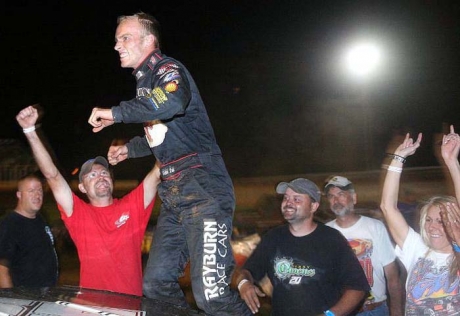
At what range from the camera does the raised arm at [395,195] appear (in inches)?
181

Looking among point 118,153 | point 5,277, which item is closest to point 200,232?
point 118,153

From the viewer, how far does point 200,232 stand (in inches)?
130

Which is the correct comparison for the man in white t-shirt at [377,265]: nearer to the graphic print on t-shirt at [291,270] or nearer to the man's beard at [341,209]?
the man's beard at [341,209]

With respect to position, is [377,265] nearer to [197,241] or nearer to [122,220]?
[122,220]

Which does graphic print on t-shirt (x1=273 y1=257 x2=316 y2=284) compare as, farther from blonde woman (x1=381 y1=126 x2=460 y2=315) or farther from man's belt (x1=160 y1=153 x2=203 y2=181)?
man's belt (x1=160 y1=153 x2=203 y2=181)

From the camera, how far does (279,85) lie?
21000mm

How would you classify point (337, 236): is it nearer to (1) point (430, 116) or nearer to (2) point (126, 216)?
(2) point (126, 216)

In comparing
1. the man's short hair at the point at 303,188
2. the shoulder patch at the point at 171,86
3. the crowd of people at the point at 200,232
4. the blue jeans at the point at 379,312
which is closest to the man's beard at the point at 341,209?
the crowd of people at the point at 200,232

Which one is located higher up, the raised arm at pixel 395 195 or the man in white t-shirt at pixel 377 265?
the raised arm at pixel 395 195

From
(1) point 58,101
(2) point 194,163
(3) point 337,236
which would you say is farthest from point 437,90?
Result: (2) point 194,163

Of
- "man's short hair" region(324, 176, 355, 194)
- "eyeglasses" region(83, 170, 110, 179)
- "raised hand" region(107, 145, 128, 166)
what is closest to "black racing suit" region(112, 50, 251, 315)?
"raised hand" region(107, 145, 128, 166)

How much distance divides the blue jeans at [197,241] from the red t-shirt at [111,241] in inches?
33.7

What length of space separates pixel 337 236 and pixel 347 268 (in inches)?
9.9

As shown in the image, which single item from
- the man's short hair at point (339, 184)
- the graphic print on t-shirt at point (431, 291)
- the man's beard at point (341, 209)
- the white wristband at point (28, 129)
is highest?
the white wristband at point (28, 129)
